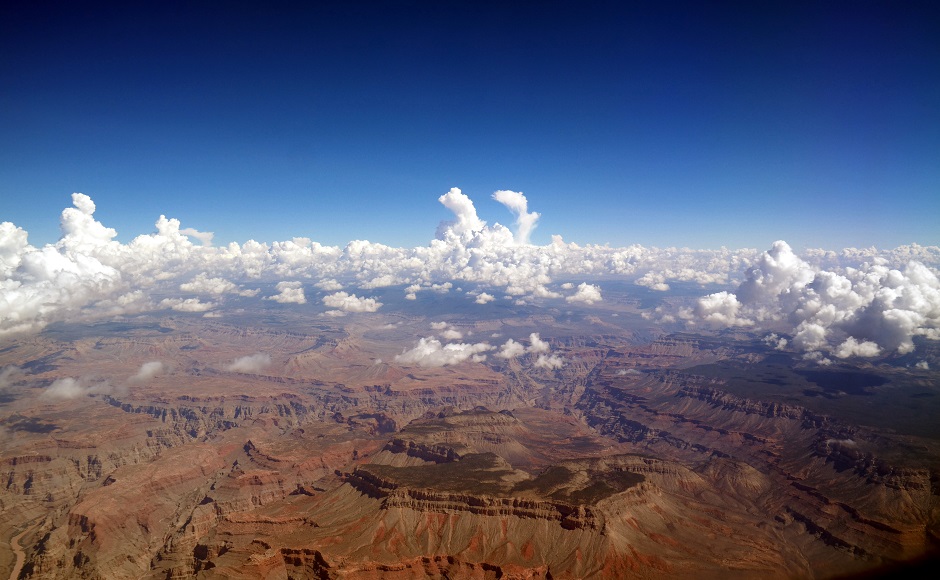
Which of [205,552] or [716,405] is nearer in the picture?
[205,552]

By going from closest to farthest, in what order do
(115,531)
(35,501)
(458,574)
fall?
(458,574) → (115,531) → (35,501)

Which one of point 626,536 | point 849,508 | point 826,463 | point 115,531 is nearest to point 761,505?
point 849,508

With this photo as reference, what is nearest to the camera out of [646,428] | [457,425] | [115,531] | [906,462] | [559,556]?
[559,556]

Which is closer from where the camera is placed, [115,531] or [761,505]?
[115,531]

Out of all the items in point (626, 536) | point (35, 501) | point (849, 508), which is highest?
point (626, 536)

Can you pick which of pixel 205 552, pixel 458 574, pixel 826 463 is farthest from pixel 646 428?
pixel 205 552

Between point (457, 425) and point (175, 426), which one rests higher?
point (457, 425)

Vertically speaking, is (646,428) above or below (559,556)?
below

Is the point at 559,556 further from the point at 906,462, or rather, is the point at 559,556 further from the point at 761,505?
the point at 906,462

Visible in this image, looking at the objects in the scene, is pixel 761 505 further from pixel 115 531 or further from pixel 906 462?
pixel 115 531
